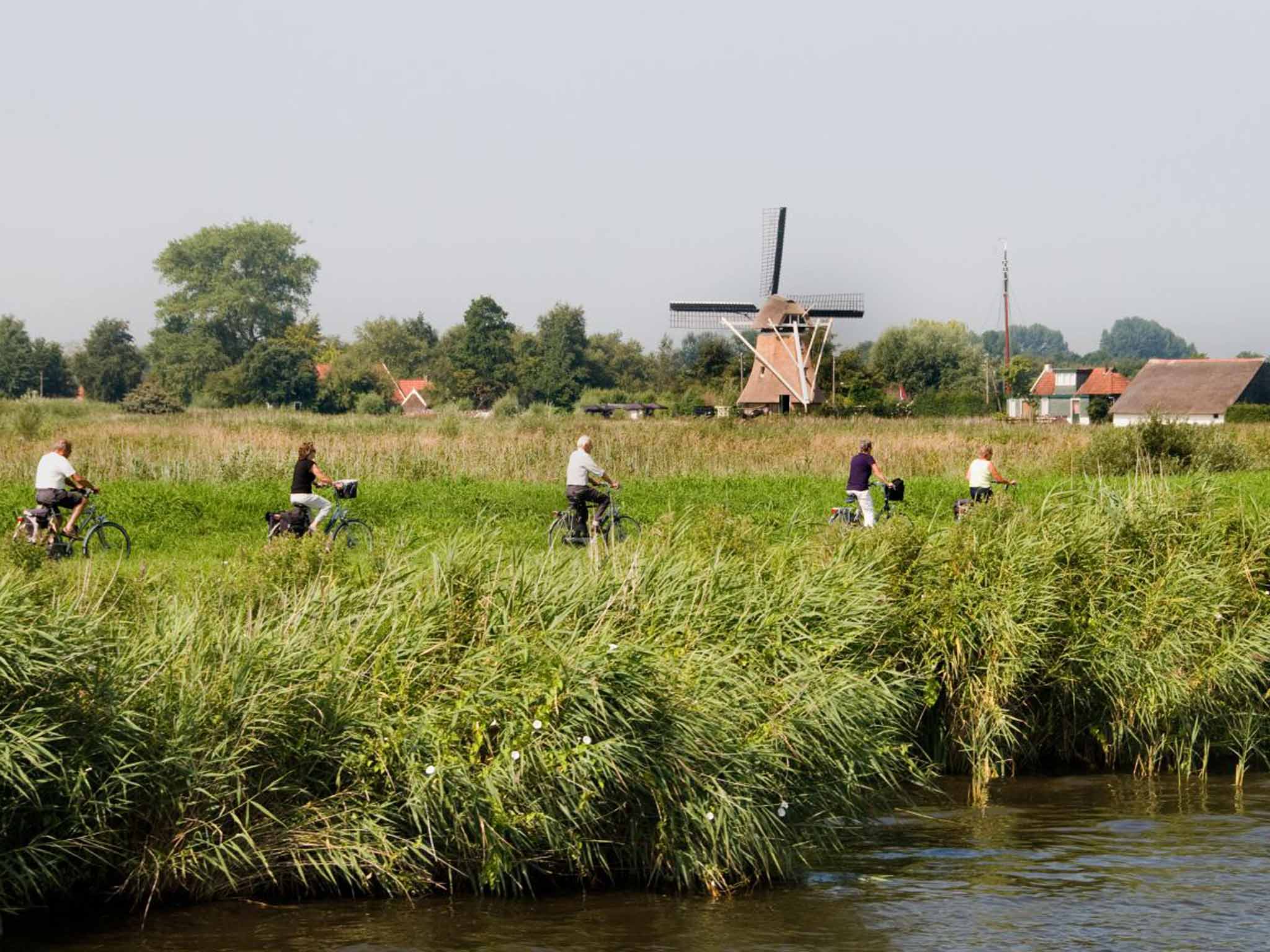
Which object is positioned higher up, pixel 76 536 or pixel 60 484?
pixel 60 484

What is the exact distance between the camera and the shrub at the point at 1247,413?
7719 centimetres

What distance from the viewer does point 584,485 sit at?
20047 millimetres

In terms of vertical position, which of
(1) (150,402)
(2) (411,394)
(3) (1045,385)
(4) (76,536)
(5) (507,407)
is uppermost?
(3) (1045,385)

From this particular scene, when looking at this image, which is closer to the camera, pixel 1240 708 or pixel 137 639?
pixel 137 639

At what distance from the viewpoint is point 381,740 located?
8.48 meters

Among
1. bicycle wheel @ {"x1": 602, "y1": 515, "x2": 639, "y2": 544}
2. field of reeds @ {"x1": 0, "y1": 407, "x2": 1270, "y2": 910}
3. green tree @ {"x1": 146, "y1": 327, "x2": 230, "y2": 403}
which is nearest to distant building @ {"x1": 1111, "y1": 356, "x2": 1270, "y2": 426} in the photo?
green tree @ {"x1": 146, "y1": 327, "x2": 230, "y2": 403}

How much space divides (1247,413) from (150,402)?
187ft

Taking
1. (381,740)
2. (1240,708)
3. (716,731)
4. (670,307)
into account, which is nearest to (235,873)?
(381,740)

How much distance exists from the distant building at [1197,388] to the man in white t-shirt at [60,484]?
255 feet

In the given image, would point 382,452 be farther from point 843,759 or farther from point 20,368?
point 20,368

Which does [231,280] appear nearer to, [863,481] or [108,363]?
[108,363]

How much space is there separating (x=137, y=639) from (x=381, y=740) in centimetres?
165

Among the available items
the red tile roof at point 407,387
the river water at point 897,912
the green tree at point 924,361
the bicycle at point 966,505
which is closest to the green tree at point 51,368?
the red tile roof at point 407,387

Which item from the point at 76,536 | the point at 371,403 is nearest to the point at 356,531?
the point at 76,536
